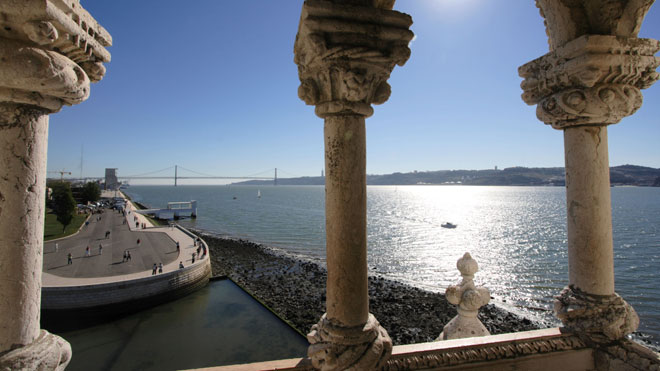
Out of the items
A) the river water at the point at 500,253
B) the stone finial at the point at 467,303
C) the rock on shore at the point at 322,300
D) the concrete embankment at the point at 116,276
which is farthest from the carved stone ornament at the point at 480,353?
the concrete embankment at the point at 116,276

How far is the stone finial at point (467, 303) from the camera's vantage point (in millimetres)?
4035

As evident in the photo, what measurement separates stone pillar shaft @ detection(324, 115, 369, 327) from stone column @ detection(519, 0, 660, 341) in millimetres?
2376

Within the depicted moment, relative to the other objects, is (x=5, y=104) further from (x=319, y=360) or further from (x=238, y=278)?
(x=238, y=278)

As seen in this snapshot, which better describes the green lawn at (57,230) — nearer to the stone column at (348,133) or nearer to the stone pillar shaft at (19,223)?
the stone pillar shaft at (19,223)

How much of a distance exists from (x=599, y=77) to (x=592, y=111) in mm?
331

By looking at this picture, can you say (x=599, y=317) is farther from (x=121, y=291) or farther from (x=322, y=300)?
(x=121, y=291)

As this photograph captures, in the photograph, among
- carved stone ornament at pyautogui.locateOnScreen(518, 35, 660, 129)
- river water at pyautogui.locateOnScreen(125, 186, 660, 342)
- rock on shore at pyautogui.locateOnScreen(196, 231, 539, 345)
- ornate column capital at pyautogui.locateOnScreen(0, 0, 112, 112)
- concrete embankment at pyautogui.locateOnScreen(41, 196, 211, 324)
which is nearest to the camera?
ornate column capital at pyautogui.locateOnScreen(0, 0, 112, 112)

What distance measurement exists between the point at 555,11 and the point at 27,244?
5.17 metres

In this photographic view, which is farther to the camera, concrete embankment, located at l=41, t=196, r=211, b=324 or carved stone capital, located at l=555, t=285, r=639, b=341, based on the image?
concrete embankment, located at l=41, t=196, r=211, b=324

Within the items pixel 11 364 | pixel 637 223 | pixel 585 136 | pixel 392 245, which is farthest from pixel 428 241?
pixel 11 364

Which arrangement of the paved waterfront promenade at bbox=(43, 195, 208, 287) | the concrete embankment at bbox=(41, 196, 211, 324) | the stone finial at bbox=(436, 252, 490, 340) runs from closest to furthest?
the stone finial at bbox=(436, 252, 490, 340) → the concrete embankment at bbox=(41, 196, 211, 324) → the paved waterfront promenade at bbox=(43, 195, 208, 287)

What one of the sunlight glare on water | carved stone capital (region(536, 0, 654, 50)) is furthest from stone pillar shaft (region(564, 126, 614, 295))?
the sunlight glare on water

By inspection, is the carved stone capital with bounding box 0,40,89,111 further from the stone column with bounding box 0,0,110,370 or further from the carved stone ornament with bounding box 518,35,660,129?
the carved stone ornament with bounding box 518,35,660,129

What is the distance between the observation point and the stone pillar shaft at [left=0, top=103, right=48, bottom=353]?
215 cm
